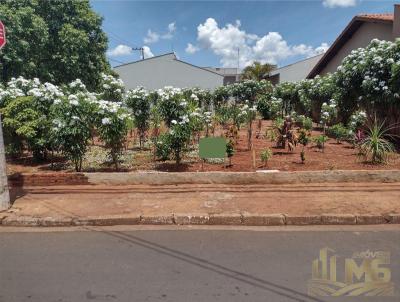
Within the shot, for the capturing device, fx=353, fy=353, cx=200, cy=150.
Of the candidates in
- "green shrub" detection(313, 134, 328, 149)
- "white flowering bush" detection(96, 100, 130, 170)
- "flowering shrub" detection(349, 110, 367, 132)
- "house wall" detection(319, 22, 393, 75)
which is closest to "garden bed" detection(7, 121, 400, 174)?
"green shrub" detection(313, 134, 328, 149)

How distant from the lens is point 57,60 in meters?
17.7

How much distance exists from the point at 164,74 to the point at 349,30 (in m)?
18.3

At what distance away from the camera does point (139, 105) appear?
10820 millimetres

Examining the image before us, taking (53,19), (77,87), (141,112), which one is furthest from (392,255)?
(53,19)

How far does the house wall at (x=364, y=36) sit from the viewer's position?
1622cm

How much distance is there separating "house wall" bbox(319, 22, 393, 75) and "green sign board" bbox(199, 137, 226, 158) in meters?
12.1

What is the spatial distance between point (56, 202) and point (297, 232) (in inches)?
175

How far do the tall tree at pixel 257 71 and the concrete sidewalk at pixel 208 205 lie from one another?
92.0 feet

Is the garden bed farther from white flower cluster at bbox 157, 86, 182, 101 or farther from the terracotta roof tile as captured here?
the terracotta roof tile

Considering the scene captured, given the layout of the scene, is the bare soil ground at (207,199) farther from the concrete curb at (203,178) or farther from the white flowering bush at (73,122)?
the white flowering bush at (73,122)

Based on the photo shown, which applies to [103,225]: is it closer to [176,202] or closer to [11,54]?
[176,202]

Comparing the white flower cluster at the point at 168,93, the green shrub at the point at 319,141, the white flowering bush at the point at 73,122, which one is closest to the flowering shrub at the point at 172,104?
the white flower cluster at the point at 168,93

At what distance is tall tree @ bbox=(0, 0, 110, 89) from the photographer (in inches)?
574

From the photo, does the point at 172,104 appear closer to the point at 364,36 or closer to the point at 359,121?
the point at 359,121
